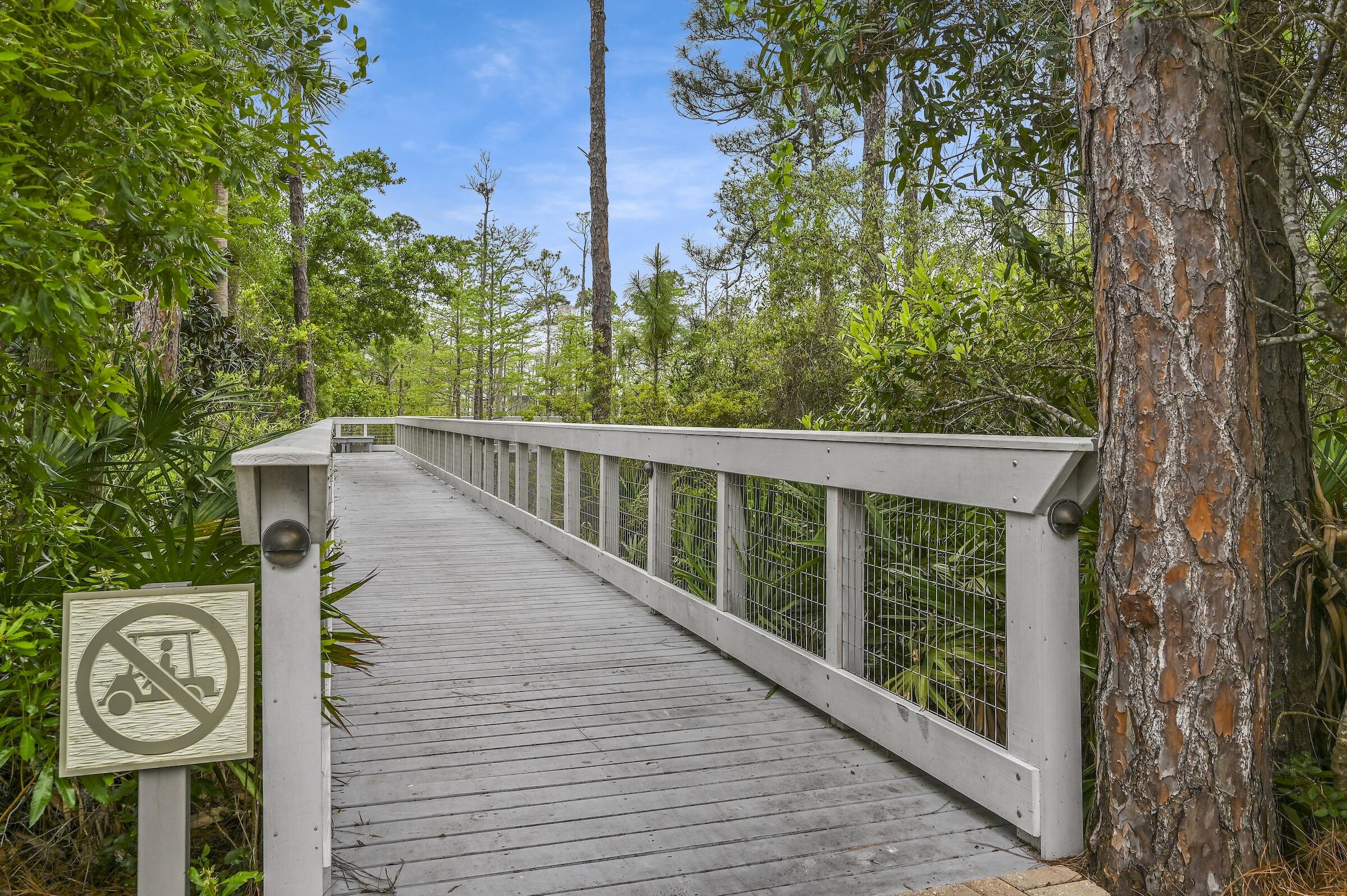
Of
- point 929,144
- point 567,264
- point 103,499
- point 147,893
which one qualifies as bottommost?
point 147,893

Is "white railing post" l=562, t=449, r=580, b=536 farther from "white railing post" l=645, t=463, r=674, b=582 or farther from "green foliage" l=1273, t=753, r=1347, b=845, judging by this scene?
"green foliage" l=1273, t=753, r=1347, b=845

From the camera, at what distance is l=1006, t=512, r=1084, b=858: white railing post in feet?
8.41

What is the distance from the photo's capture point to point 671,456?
529 centimetres

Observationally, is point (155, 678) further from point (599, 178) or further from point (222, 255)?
point (599, 178)

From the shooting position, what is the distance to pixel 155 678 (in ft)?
6.12

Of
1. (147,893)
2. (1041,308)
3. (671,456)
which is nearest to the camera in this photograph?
(147,893)

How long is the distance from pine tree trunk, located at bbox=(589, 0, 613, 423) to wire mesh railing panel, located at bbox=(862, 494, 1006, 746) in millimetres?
11279

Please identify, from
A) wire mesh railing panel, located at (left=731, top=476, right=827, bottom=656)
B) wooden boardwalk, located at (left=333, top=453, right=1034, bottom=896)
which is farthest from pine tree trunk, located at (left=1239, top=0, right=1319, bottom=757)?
wire mesh railing panel, located at (left=731, top=476, right=827, bottom=656)

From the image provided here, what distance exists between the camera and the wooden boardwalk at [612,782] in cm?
253

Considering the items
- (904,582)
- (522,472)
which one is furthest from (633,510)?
(522,472)

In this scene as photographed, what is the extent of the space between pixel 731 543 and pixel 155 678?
10.1ft

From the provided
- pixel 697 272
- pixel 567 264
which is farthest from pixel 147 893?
pixel 567 264

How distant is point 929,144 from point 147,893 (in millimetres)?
4055

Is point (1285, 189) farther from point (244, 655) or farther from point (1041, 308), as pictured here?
point (244, 655)
